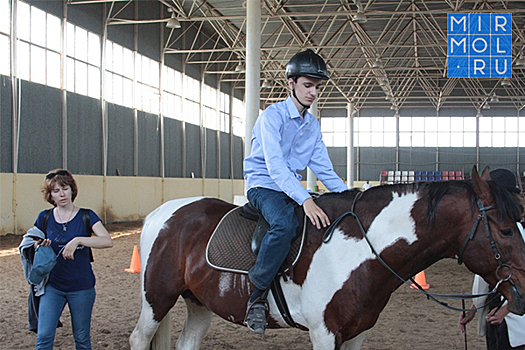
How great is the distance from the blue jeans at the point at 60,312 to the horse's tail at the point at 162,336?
0.48m

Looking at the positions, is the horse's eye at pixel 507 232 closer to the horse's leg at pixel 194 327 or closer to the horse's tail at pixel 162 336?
the horse's leg at pixel 194 327

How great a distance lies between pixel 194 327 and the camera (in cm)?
403

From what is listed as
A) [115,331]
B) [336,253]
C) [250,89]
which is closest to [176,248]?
[336,253]

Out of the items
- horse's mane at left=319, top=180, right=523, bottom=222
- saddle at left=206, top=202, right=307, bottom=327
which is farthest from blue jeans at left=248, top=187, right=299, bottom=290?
horse's mane at left=319, top=180, right=523, bottom=222

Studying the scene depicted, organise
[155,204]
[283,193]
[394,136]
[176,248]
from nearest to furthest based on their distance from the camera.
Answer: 1. [283,193]
2. [176,248]
3. [155,204]
4. [394,136]

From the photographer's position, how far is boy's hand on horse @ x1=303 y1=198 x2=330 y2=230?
3031 mm

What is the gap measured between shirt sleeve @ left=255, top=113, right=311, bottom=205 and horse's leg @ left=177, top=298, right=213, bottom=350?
1.39m

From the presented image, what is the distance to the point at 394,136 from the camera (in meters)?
43.7

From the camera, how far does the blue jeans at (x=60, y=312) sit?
3.55 meters

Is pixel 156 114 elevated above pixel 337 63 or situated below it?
below

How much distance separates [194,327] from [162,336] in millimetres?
248

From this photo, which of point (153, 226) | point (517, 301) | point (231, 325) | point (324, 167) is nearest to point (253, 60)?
point (231, 325)

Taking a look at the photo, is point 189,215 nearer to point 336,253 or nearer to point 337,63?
point 336,253

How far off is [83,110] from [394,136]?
30.2 meters
